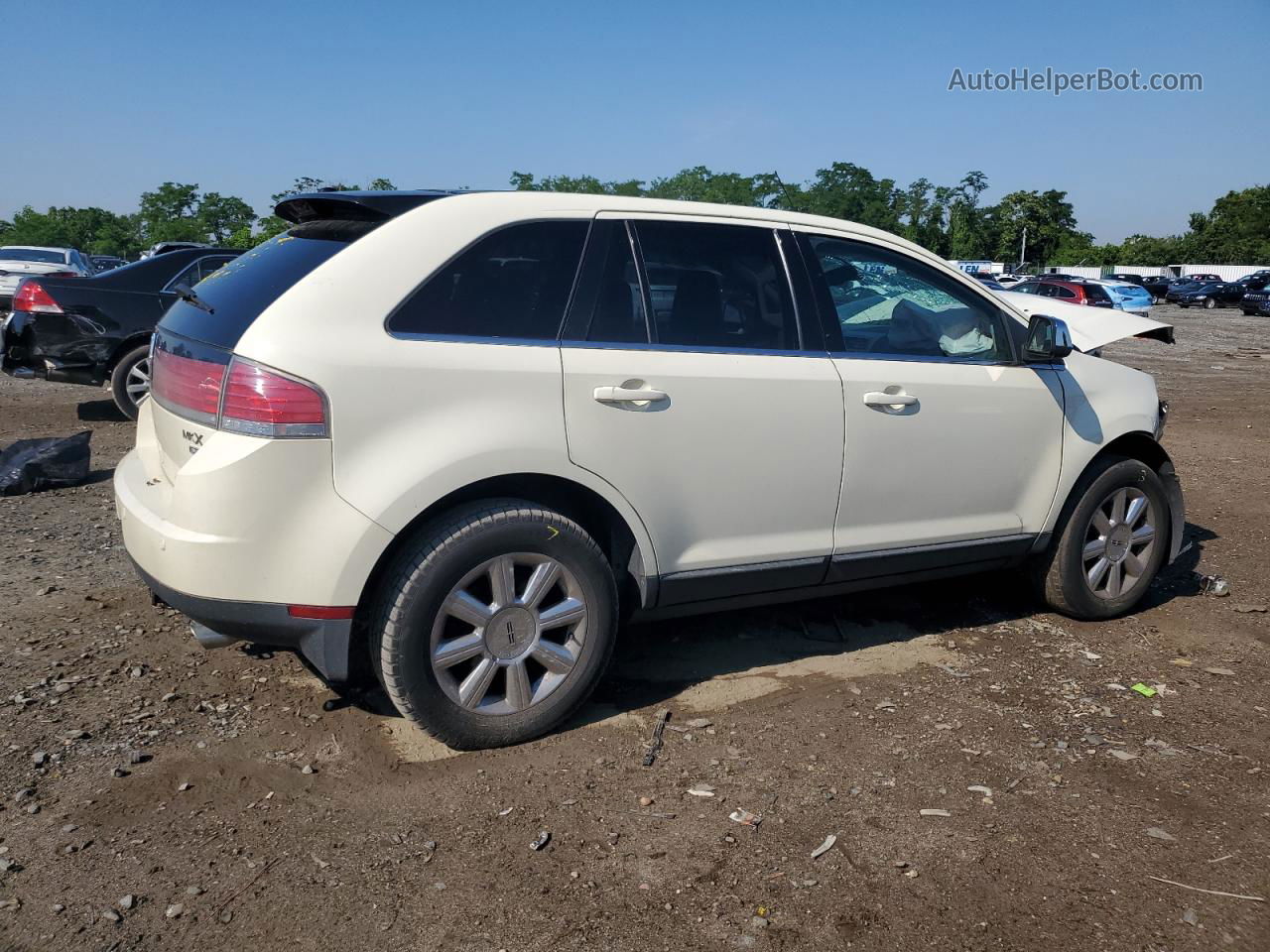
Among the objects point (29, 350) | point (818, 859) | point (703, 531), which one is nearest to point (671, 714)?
point (703, 531)

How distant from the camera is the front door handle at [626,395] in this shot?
3365 mm

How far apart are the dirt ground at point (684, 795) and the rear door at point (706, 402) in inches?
23.7

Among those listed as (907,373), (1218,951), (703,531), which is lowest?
(1218,951)

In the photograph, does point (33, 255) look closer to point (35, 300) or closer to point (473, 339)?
point (35, 300)

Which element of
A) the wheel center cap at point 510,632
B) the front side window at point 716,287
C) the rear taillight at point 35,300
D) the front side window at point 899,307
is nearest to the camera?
the wheel center cap at point 510,632

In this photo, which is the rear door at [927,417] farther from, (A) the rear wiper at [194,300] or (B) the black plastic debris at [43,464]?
(B) the black plastic debris at [43,464]

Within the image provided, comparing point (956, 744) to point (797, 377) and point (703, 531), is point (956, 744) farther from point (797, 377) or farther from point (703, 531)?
point (797, 377)

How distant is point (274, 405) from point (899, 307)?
2.63 meters

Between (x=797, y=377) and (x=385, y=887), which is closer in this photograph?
(x=385, y=887)

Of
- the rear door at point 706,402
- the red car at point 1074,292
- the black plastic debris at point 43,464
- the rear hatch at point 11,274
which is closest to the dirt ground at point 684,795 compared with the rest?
the rear door at point 706,402

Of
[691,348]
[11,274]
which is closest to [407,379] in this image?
[691,348]

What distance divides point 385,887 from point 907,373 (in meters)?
2.70

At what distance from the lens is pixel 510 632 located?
10.9 feet

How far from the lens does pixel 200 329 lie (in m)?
3.25
